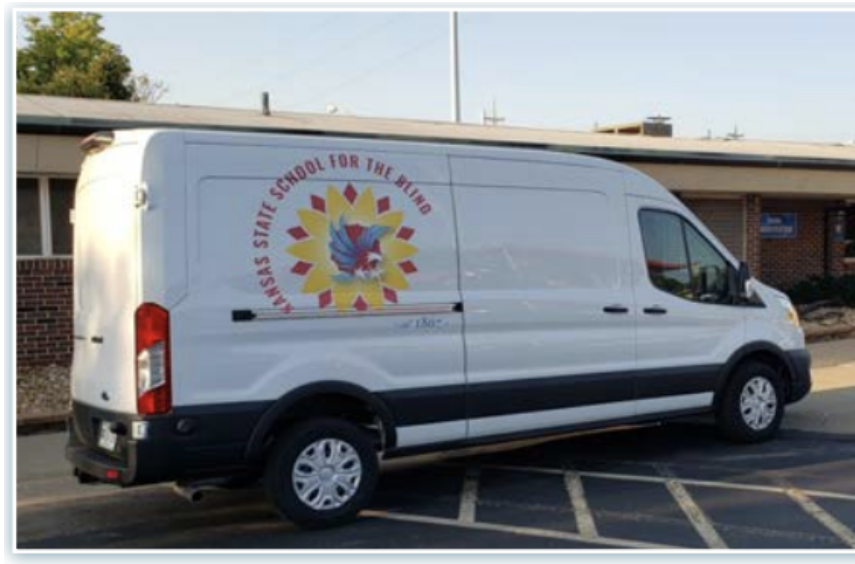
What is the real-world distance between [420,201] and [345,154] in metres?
0.59

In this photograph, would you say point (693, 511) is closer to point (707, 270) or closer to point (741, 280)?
point (707, 270)

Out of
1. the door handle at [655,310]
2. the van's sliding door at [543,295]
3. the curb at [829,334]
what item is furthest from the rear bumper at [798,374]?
the curb at [829,334]

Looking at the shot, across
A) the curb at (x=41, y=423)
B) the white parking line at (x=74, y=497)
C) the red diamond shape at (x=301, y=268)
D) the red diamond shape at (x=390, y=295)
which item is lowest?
the white parking line at (x=74, y=497)

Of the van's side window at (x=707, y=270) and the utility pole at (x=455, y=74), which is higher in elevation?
the utility pole at (x=455, y=74)

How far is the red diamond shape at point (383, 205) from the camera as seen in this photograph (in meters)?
6.42

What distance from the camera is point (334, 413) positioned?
630cm

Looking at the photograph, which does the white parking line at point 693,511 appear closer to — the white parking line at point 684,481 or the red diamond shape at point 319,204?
the white parking line at point 684,481

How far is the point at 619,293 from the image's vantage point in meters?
7.46

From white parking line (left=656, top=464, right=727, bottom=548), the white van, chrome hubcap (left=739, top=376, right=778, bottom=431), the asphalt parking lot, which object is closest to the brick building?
the asphalt parking lot

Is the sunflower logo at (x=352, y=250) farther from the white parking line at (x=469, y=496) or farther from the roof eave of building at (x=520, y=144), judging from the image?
the roof eave of building at (x=520, y=144)

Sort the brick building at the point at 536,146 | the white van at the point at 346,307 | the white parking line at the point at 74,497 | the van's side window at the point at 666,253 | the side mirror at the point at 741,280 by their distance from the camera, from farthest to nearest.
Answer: the brick building at the point at 536,146 < the side mirror at the point at 741,280 < the van's side window at the point at 666,253 < the white parking line at the point at 74,497 < the white van at the point at 346,307

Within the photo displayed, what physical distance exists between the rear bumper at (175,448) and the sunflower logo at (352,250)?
0.91 m

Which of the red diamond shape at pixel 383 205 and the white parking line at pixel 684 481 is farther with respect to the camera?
the white parking line at pixel 684 481

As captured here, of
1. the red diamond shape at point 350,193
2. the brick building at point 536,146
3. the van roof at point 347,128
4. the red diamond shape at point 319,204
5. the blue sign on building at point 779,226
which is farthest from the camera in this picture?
the blue sign on building at point 779,226
